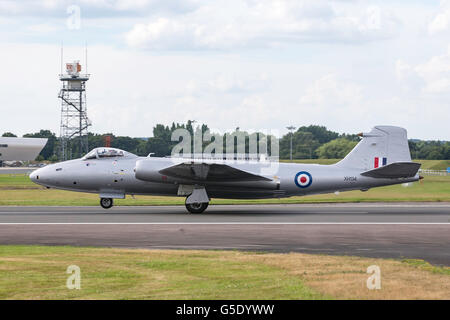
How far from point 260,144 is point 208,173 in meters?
6.73

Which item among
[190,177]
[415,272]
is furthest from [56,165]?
[415,272]

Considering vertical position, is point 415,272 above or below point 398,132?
below

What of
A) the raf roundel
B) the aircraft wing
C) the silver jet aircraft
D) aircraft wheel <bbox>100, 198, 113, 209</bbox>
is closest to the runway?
aircraft wheel <bbox>100, 198, 113, 209</bbox>

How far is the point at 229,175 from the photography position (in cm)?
2739

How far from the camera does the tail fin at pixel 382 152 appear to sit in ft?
94.7

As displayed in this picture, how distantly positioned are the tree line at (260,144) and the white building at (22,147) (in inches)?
218

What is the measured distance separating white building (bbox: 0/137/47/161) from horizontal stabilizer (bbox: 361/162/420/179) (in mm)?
97516

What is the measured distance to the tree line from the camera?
113 ft

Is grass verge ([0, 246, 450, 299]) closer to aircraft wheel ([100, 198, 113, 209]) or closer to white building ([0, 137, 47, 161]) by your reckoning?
aircraft wheel ([100, 198, 113, 209])

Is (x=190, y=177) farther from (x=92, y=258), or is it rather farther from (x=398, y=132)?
(x=92, y=258)

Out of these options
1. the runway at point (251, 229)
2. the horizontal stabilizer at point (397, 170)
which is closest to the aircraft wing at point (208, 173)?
the runway at point (251, 229)

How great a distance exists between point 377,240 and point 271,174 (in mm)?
10609
